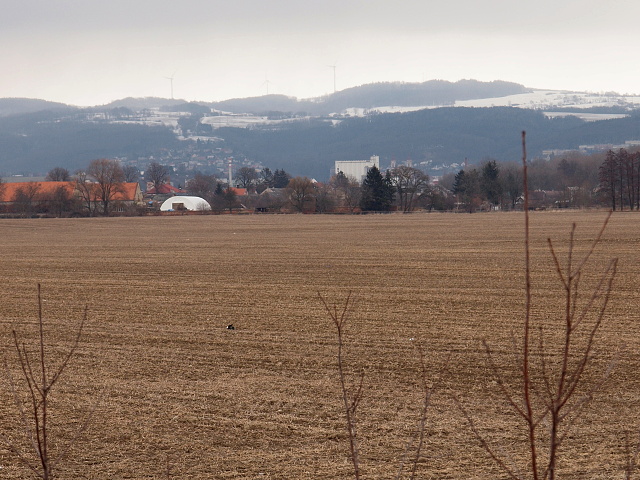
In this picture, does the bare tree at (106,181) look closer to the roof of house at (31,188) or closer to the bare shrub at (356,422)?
the roof of house at (31,188)

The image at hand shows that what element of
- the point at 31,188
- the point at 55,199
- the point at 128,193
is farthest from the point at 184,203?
the point at 55,199

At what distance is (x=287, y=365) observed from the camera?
54.5ft

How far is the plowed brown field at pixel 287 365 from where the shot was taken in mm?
10930

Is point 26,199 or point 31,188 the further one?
point 31,188

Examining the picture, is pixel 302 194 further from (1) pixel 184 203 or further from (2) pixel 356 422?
(2) pixel 356 422

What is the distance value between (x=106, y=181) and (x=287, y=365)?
118 meters

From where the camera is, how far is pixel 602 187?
119188mm

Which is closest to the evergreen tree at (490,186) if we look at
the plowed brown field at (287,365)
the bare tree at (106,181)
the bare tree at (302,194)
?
the bare tree at (302,194)

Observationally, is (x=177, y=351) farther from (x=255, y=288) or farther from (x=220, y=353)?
(x=255, y=288)

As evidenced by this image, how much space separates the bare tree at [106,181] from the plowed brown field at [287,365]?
89.6 meters

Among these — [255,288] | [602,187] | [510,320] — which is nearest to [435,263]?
[255,288]

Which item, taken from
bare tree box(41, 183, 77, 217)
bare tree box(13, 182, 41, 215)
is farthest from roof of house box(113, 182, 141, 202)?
bare tree box(13, 182, 41, 215)

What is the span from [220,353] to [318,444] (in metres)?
7.04

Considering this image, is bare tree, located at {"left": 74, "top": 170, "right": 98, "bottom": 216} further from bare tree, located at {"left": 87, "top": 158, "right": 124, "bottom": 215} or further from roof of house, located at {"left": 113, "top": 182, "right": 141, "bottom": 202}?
roof of house, located at {"left": 113, "top": 182, "right": 141, "bottom": 202}
